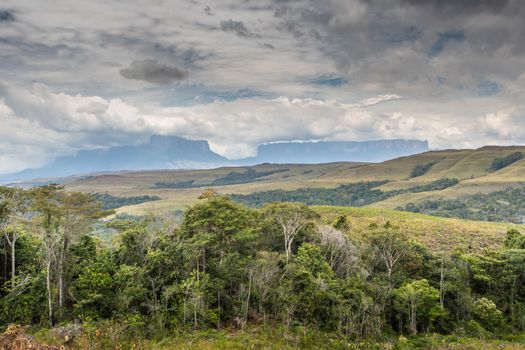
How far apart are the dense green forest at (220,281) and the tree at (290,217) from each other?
1.66 feet

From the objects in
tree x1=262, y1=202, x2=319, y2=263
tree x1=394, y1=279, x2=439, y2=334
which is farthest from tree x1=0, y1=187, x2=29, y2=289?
tree x1=394, y1=279, x2=439, y2=334

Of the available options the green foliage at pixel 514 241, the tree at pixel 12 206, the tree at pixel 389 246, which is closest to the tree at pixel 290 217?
the tree at pixel 389 246

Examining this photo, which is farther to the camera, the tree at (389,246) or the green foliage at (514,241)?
the green foliage at (514,241)

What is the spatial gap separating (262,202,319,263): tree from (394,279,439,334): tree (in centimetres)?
1297

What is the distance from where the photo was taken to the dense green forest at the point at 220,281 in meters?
31.8

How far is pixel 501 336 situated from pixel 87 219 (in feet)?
142

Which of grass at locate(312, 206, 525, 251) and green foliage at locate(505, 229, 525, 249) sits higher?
green foliage at locate(505, 229, 525, 249)

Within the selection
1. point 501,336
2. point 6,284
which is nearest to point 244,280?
point 6,284

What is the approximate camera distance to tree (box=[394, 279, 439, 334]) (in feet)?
116

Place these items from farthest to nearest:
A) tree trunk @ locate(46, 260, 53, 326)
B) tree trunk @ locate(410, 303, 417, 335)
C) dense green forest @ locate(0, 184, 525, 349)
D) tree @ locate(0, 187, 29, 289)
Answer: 1. tree trunk @ locate(410, 303, 417, 335)
2. tree @ locate(0, 187, 29, 289)
3. dense green forest @ locate(0, 184, 525, 349)
4. tree trunk @ locate(46, 260, 53, 326)

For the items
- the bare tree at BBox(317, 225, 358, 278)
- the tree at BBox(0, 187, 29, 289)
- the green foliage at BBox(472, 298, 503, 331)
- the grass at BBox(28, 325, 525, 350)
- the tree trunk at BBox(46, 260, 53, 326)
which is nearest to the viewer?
the grass at BBox(28, 325, 525, 350)

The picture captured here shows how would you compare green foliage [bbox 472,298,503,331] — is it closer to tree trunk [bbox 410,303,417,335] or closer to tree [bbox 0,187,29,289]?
tree trunk [bbox 410,303,417,335]

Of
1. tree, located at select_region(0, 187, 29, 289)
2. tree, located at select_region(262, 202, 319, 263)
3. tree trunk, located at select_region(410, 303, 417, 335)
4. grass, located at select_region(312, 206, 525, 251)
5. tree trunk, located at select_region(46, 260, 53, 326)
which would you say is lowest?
tree trunk, located at select_region(410, 303, 417, 335)

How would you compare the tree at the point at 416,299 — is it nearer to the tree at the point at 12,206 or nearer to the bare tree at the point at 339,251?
the bare tree at the point at 339,251
